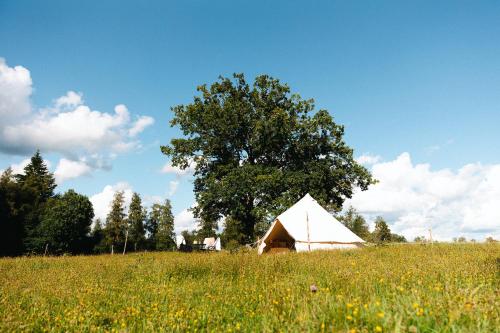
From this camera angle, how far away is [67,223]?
45.2 meters

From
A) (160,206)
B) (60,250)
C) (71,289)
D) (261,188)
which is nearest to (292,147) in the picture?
(261,188)

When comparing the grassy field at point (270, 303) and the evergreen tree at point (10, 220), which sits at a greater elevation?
the evergreen tree at point (10, 220)

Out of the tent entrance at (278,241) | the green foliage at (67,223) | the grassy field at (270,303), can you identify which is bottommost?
the grassy field at (270,303)

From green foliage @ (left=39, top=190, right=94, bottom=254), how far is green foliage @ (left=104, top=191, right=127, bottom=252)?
11.0 m

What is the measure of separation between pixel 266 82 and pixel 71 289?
25.8 meters

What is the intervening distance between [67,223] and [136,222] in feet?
86.9

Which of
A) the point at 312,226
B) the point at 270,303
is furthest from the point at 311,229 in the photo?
the point at 270,303

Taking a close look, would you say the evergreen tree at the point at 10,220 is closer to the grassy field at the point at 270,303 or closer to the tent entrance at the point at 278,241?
the tent entrance at the point at 278,241

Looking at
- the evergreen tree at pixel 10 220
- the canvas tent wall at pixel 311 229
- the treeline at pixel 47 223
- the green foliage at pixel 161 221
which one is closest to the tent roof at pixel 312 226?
the canvas tent wall at pixel 311 229

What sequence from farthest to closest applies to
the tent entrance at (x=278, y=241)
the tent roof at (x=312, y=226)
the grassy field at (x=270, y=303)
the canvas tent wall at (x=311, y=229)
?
Answer: the tent entrance at (x=278, y=241) → the tent roof at (x=312, y=226) → the canvas tent wall at (x=311, y=229) → the grassy field at (x=270, y=303)

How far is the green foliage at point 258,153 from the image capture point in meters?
26.9

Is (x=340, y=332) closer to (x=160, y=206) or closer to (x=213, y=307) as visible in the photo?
(x=213, y=307)

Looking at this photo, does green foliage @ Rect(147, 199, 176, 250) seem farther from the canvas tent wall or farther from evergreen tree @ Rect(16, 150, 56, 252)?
the canvas tent wall

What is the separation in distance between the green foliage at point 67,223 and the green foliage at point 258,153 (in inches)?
991
